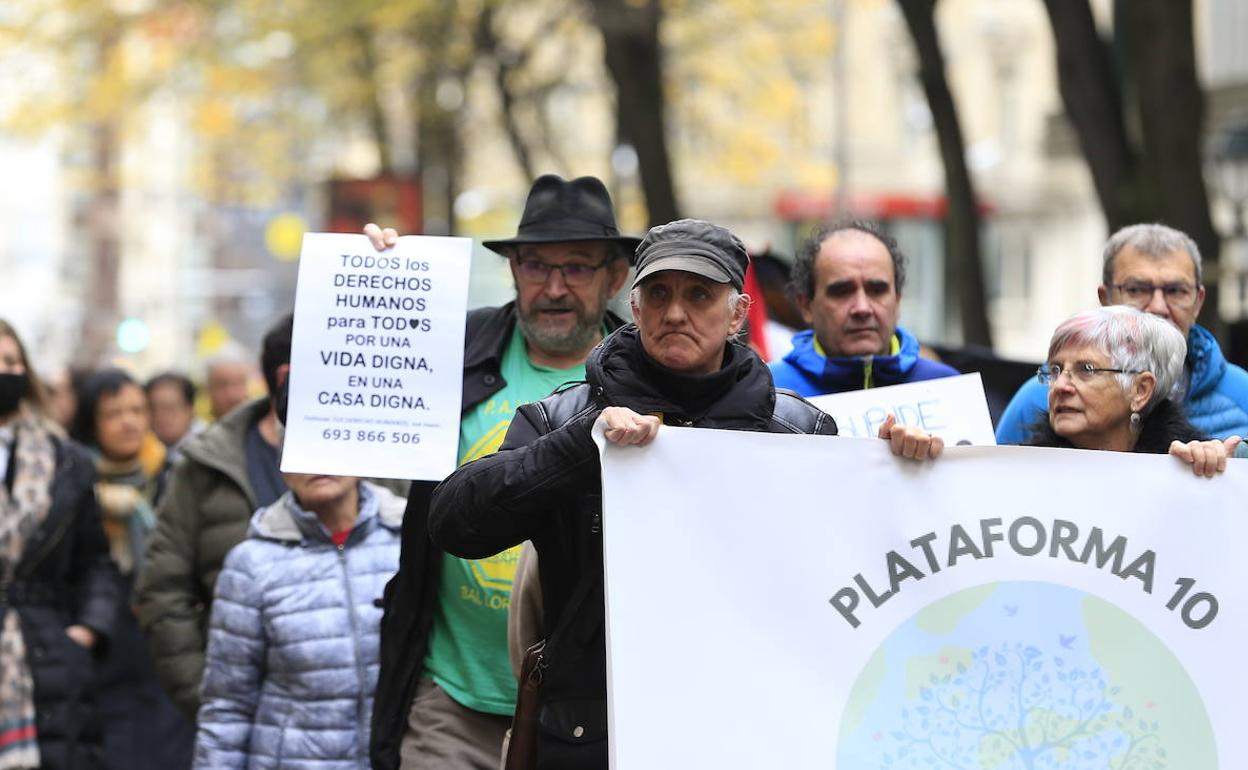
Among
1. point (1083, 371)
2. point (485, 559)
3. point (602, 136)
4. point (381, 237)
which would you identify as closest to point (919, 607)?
point (1083, 371)

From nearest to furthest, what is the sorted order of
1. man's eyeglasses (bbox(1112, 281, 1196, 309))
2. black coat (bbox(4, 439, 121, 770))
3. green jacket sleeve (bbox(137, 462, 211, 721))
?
man's eyeglasses (bbox(1112, 281, 1196, 309)) < green jacket sleeve (bbox(137, 462, 211, 721)) < black coat (bbox(4, 439, 121, 770))

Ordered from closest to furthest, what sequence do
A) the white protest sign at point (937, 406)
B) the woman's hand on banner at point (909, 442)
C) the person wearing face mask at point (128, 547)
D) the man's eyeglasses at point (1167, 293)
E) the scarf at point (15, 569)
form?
1. the woman's hand on banner at point (909, 442)
2. the white protest sign at point (937, 406)
3. the man's eyeglasses at point (1167, 293)
4. the scarf at point (15, 569)
5. the person wearing face mask at point (128, 547)

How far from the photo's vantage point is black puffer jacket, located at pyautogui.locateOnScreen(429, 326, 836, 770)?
12.6ft

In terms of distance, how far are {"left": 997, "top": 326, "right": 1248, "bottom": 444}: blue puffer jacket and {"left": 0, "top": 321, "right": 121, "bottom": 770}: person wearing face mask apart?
3218mm

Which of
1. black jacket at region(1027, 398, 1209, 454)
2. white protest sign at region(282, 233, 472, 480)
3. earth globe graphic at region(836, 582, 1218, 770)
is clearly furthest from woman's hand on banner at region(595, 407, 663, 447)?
white protest sign at region(282, 233, 472, 480)

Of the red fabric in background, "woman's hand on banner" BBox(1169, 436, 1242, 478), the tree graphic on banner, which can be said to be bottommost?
the tree graphic on banner

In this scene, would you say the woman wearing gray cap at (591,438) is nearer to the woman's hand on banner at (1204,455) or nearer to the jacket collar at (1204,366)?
the woman's hand on banner at (1204,455)

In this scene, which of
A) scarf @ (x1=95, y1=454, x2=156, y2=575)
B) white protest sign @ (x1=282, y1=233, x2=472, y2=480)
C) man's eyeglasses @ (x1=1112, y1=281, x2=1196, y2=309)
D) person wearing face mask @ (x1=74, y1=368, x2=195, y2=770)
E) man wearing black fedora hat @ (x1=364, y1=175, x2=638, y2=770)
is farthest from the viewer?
scarf @ (x1=95, y1=454, x2=156, y2=575)

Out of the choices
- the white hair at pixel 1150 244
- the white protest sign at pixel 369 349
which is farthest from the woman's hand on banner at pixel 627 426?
the white hair at pixel 1150 244

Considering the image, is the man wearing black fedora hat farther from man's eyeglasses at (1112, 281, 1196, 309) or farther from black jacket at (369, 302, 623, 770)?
man's eyeglasses at (1112, 281, 1196, 309)

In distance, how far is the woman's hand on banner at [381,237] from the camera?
4.91m

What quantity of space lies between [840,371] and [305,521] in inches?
56.9

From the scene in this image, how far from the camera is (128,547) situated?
8.48m

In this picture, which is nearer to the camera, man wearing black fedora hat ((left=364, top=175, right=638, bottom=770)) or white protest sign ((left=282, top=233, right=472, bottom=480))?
white protest sign ((left=282, top=233, right=472, bottom=480))
